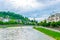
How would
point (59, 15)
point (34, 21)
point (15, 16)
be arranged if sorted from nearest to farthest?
point (59, 15) → point (34, 21) → point (15, 16)

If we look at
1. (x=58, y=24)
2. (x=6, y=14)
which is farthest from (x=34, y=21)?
(x=58, y=24)

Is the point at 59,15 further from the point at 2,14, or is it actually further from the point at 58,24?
the point at 2,14


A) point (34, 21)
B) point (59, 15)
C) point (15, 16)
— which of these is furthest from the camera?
point (15, 16)

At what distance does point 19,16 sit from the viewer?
6703 inches

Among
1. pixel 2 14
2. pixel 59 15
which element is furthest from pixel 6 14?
pixel 59 15

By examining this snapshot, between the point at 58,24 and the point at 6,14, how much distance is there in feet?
347

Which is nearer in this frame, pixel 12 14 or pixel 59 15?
pixel 59 15

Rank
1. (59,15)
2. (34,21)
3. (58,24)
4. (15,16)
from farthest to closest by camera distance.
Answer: (15,16)
(34,21)
(59,15)
(58,24)

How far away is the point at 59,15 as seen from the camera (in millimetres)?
108750

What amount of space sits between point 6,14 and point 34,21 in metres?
39.2

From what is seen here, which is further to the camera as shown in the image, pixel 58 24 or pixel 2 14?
pixel 2 14

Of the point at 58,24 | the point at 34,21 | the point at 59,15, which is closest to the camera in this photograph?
the point at 58,24

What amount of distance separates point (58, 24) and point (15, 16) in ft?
342

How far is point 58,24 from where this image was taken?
66.0 m
